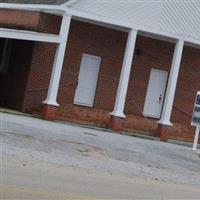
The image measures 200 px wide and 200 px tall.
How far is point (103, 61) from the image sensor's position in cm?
2645

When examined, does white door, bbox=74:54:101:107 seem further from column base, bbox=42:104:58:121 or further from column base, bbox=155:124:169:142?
column base, bbox=155:124:169:142

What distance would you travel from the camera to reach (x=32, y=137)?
57.2 ft

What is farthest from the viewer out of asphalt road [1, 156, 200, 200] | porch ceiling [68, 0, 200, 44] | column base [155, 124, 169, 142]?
column base [155, 124, 169, 142]

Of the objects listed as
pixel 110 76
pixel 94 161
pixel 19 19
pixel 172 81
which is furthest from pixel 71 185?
pixel 110 76

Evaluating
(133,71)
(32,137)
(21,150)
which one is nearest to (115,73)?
(133,71)

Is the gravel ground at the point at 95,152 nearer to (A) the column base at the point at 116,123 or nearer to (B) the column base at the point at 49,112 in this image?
(B) the column base at the point at 49,112

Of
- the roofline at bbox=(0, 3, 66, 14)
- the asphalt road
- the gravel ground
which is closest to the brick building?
the roofline at bbox=(0, 3, 66, 14)

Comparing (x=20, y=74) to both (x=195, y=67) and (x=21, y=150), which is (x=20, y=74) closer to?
(x=195, y=67)

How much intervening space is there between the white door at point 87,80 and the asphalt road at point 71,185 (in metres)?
11.9

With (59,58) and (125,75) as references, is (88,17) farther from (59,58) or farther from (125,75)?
(125,75)

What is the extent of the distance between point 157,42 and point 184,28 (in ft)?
5.06

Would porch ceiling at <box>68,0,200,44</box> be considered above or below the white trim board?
above

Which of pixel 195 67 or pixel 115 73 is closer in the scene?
pixel 115 73

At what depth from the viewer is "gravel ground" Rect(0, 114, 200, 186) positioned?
15.2 metres
